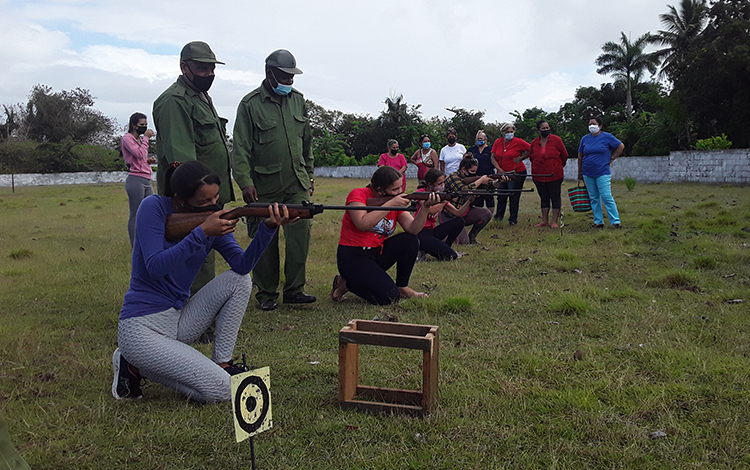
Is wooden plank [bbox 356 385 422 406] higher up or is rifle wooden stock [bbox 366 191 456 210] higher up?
rifle wooden stock [bbox 366 191 456 210]

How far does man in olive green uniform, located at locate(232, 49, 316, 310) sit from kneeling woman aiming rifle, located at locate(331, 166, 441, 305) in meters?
0.47

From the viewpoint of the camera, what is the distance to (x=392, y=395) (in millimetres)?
3518

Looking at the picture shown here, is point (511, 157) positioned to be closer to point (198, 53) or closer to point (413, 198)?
point (413, 198)

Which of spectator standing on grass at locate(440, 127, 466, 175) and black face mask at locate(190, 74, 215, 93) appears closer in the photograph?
black face mask at locate(190, 74, 215, 93)

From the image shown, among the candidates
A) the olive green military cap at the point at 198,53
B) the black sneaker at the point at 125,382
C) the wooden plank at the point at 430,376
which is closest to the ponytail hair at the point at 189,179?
the black sneaker at the point at 125,382

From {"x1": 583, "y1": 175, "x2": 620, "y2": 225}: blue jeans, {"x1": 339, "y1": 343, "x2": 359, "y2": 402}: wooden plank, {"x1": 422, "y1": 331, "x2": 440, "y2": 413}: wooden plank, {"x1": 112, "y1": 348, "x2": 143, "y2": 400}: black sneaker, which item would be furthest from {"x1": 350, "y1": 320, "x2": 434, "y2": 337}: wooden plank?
{"x1": 583, "y1": 175, "x2": 620, "y2": 225}: blue jeans

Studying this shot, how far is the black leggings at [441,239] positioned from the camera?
326 inches

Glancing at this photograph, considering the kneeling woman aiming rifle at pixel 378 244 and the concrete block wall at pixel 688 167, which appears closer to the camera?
the kneeling woman aiming rifle at pixel 378 244

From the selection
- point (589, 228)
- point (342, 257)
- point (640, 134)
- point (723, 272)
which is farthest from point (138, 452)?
point (640, 134)

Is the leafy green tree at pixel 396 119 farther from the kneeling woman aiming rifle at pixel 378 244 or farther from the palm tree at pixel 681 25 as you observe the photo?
the kneeling woman aiming rifle at pixel 378 244

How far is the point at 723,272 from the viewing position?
6.84m

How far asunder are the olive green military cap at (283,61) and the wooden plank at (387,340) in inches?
134

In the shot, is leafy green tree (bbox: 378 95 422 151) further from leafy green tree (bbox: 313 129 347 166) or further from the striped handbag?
the striped handbag

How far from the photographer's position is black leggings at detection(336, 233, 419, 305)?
587 cm
